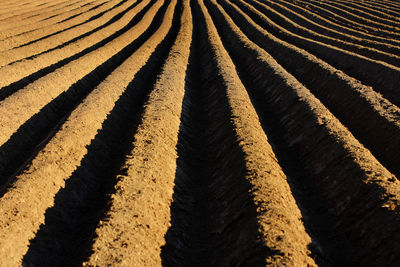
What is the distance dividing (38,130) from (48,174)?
431cm

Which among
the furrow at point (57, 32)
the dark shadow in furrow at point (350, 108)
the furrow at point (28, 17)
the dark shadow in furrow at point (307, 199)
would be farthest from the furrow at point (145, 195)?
the furrow at point (28, 17)

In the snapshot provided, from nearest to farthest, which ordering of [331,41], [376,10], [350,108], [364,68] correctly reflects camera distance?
1. [350,108]
2. [364,68]
3. [331,41]
4. [376,10]

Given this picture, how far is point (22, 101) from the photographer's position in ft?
Result: 41.0

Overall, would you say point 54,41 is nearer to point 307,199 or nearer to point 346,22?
point 307,199

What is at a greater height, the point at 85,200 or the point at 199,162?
the point at 85,200

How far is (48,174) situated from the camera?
8.04 meters

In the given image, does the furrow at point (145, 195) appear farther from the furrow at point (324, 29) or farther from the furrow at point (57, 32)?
the furrow at point (324, 29)

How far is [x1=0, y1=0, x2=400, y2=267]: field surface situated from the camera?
254 inches

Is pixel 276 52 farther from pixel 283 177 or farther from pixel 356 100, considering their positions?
pixel 283 177

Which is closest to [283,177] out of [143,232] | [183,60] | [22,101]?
[143,232]

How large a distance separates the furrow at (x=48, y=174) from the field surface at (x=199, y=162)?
0.11 ft

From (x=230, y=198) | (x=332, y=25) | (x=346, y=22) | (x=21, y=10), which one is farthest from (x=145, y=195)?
(x=21, y=10)

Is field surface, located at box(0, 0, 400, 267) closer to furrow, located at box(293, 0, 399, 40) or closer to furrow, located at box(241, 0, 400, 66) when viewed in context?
furrow, located at box(241, 0, 400, 66)

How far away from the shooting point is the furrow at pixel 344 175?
254 inches
